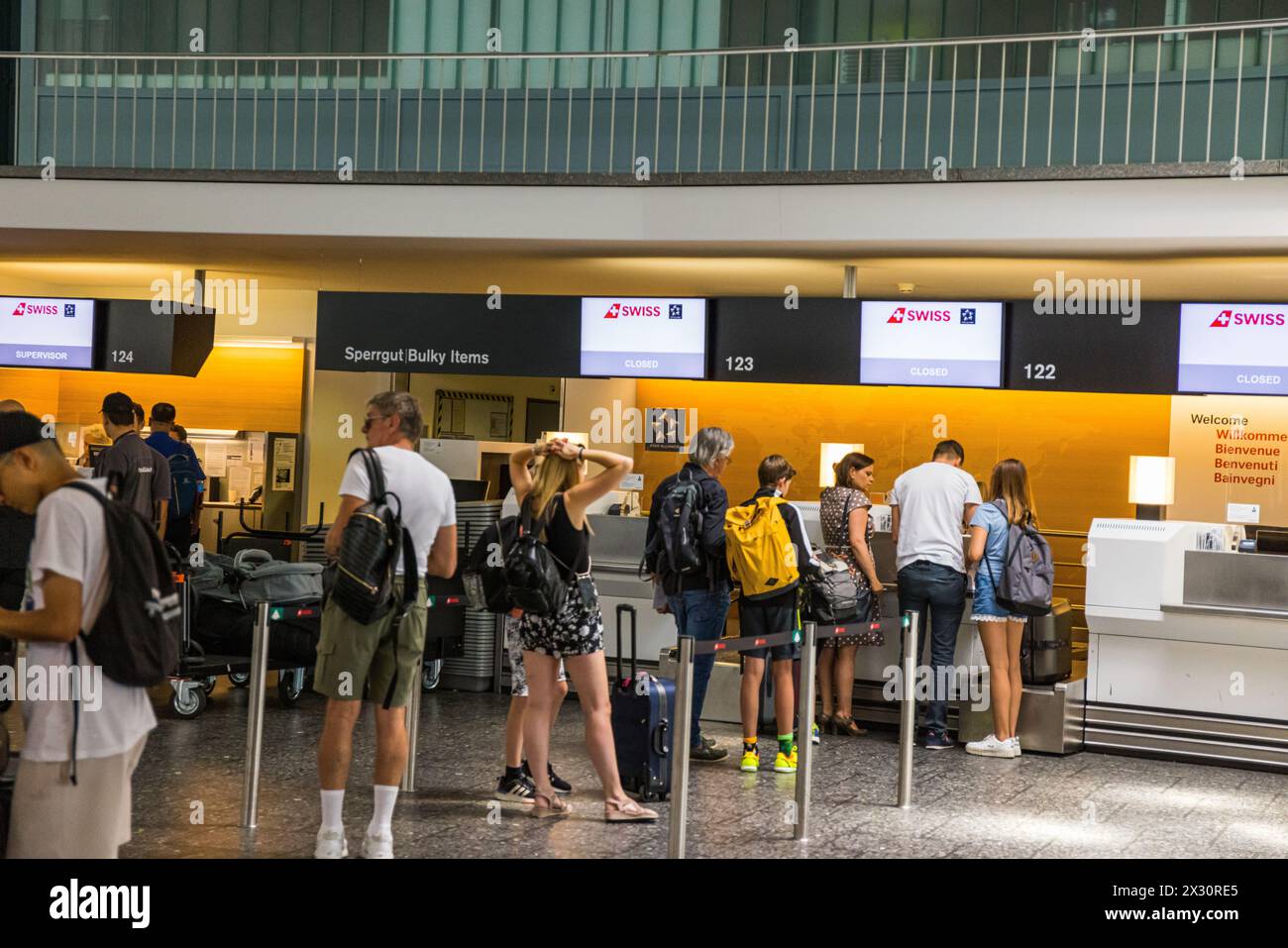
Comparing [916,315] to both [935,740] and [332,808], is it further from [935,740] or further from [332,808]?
[332,808]

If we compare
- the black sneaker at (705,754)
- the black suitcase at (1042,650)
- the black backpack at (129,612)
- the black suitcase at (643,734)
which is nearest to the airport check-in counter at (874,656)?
the black suitcase at (1042,650)

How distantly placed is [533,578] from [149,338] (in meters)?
5.28

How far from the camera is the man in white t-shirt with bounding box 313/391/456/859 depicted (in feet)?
16.0

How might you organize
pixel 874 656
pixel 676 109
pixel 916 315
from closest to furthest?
1. pixel 916 315
2. pixel 874 656
3. pixel 676 109

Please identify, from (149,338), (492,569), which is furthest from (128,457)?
(492,569)

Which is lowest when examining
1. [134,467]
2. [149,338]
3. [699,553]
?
[699,553]

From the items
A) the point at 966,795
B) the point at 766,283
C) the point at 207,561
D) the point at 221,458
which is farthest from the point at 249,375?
the point at 966,795

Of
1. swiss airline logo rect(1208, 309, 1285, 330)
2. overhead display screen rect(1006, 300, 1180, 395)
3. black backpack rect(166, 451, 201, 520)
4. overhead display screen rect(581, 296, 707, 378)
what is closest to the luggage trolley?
black backpack rect(166, 451, 201, 520)

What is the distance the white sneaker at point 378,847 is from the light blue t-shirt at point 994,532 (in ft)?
13.9

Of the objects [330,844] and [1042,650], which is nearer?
[330,844]

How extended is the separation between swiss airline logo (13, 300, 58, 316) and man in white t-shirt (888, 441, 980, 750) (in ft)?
19.4

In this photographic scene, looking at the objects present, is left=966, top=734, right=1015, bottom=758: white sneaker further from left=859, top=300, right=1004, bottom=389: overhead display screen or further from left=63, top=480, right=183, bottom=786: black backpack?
left=63, top=480, right=183, bottom=786: black backpack

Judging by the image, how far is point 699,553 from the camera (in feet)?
23.4

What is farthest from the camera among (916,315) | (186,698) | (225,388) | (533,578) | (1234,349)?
(225,388)
